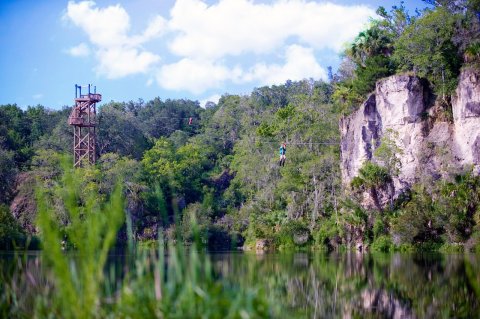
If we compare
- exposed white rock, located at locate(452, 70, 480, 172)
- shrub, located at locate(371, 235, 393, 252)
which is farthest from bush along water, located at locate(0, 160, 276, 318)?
exposed white rock, located at locate(452, 70, 480, 172)

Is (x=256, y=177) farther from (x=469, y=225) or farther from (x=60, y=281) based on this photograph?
(x=60, y=281)

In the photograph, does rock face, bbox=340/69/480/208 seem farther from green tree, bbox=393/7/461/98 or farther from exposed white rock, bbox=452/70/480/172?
green tree, bbox=393/7/461/98

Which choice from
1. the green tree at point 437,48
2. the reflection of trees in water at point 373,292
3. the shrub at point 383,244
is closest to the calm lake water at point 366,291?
the reflection of trees in water at point 373,292

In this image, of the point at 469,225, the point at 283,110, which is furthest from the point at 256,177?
the point at 469,225

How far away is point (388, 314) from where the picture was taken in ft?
34.7

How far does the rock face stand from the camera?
1374 inches

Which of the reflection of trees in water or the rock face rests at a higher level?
the rock face

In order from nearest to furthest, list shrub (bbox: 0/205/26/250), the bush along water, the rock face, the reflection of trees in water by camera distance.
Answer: the bush along water
the reflection of trees in water
shrub (bbox: 0/205/26/250)
the rock face

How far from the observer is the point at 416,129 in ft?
127

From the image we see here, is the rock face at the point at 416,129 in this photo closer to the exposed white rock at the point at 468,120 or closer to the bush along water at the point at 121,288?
the exposed white rock at the point at 468,120

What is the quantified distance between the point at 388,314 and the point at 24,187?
41189 millimetres

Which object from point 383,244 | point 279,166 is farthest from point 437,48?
point 279,166

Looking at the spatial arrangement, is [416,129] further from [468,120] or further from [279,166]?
[279,166]

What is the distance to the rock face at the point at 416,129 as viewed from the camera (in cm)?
3491
